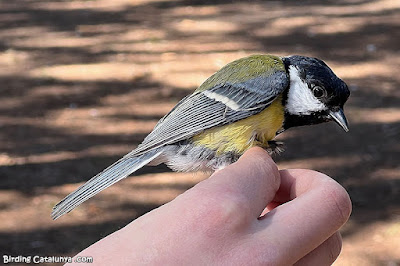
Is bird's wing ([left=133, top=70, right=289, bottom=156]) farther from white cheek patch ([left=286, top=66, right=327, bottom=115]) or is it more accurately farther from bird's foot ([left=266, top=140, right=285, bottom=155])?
bird's foot ([left=266, top=140, right=285, bottom=155])

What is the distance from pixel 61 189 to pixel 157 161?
2.30 metres

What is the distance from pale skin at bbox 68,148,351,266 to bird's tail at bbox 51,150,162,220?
0.82 meters

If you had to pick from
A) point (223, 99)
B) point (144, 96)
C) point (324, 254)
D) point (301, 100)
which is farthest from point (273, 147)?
point (144, 96)

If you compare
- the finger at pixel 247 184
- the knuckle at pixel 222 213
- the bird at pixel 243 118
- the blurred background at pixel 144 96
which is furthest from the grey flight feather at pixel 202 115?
the blurred background at pixel 144 96

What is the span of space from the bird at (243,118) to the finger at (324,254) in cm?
61

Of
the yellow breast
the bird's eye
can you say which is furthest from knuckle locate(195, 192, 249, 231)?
the bird's eye

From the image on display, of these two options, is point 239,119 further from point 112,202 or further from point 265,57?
point 112,202

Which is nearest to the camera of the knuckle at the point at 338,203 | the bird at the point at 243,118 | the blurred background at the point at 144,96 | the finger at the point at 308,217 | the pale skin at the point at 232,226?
the pale skin at the point at 232,226

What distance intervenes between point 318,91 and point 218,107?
18.5 inches

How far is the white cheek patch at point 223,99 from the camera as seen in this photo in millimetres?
2825

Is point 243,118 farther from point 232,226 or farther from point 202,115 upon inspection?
point 232,226

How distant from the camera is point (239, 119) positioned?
2750 mm

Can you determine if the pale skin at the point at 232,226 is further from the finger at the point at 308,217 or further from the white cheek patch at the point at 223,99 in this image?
the white cheek patch at the point at 223,99

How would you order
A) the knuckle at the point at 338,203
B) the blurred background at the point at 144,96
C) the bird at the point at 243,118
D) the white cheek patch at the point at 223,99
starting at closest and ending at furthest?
the knuckle at the point at 338,203 → the bird at the point at 243,118 → the white cheek patch at the point at 223,99 → the blurred background at the point at 144,96
